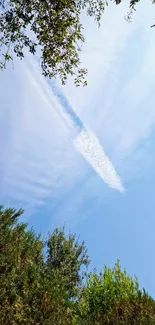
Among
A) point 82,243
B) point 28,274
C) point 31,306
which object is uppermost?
point 82,243

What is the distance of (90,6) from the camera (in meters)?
19.2

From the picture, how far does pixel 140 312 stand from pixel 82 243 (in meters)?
25.4

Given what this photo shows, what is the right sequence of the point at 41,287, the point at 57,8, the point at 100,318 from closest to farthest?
the point at 57,8 → the point at 41,287 → the point at 100,318

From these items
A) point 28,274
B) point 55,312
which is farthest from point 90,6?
point 55,312

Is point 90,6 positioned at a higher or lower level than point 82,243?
lower

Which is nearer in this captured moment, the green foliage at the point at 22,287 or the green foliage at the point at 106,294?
the green foliage at the point at 22,287

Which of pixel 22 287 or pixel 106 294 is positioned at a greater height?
pixel 106 294

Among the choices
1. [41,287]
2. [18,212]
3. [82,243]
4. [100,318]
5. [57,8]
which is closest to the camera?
[57,8]

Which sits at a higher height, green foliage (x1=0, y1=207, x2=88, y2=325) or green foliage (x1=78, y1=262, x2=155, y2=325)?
green foliage (x1=78, y1=262, x2=155, y2=325)

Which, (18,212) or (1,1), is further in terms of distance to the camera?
(18,212)

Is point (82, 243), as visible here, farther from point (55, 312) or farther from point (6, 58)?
point (6, 58)

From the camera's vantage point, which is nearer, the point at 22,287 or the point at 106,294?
the point at 22,287

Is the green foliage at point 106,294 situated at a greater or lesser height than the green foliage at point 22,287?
greater

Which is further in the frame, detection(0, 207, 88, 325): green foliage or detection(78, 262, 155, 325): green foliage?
detection(78, 262, 155, 325): green foliage
